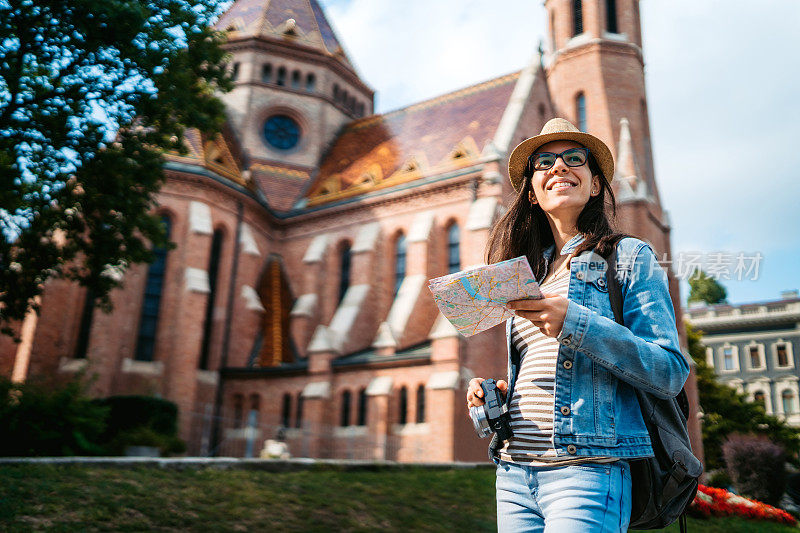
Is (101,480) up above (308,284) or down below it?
below

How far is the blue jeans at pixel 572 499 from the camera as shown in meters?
2.14

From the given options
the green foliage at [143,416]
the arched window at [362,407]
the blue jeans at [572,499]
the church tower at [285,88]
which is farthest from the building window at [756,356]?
the blue jeans at [572,499]

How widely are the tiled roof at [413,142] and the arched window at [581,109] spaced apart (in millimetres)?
2678

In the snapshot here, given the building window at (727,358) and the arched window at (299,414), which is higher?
the building window at (727,358)

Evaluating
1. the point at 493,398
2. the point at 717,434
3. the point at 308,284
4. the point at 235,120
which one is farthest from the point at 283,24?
the point at 493,398

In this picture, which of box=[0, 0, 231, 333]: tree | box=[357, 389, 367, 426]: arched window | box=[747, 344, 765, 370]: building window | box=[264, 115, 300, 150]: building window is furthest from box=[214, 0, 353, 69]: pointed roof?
box=[747, 344, 765, 370]: building window

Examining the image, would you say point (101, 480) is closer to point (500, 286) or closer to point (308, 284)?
point (500, 286)

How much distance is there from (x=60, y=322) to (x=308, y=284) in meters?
8.54

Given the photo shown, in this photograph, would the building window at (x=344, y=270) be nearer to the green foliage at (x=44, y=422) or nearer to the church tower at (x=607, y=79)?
the church tower at (x=607, y=79)

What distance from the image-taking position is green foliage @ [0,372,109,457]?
11.7 meters

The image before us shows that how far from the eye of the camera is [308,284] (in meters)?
26.4

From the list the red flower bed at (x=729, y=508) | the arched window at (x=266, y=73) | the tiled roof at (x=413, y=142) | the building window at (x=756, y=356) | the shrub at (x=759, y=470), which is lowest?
the red flower bed at (x=729, y=508)

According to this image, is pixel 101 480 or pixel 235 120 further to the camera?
pixel 235 120

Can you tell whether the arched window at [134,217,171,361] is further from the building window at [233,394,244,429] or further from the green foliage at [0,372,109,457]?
the green foliage at [0,372,109,457]
